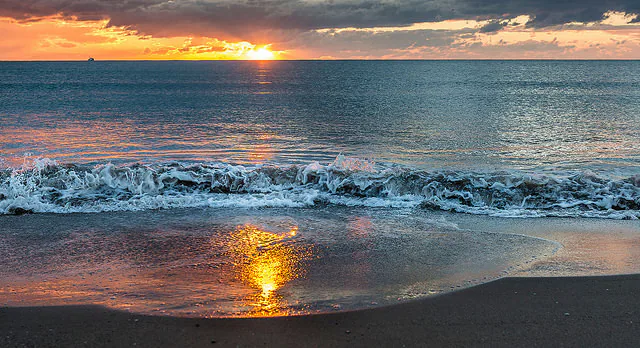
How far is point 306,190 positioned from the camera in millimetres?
11859

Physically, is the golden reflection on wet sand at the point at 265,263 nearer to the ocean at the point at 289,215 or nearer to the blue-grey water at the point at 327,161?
the ocean at the point at 289,215

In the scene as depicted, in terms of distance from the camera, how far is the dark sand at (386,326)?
4.40 metres

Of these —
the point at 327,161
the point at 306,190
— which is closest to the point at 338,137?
the point at 327,161

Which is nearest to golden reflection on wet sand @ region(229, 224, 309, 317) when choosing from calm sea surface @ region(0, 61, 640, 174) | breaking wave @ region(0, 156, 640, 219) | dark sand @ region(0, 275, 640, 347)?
dark sand @ region(0, 275, 640, 347)

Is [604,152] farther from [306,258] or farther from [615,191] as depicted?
[306,258]

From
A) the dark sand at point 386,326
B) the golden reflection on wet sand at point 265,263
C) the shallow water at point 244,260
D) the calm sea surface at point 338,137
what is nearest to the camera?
the dark sand at point 386,326

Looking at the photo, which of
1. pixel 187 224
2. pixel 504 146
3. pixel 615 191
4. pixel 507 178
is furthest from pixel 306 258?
pixel 504 146

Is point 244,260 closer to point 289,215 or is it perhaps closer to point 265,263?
point 265,263

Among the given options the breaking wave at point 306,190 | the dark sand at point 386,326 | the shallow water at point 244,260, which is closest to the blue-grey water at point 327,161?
the breaking wave at point 306,190

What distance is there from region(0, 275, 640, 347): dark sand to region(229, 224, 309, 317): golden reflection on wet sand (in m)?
0.48

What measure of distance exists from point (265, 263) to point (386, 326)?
96.2 inches

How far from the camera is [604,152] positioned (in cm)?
1842

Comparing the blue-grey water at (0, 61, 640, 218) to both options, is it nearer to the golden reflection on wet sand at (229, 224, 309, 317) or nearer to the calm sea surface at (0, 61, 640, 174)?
the calm sea surface at (0, 61, 640, 174)

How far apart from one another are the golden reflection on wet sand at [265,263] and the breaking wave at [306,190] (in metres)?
2.50
